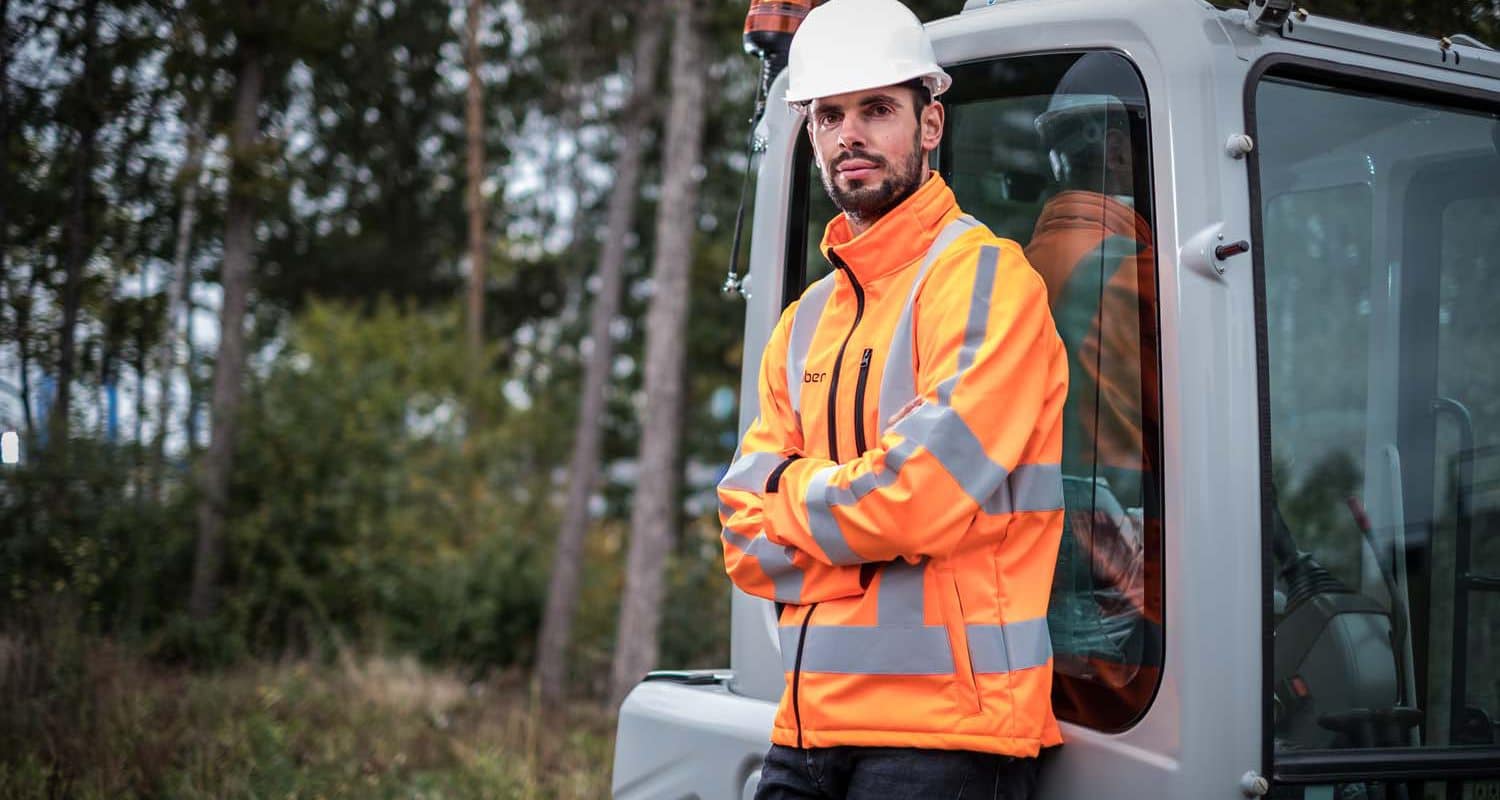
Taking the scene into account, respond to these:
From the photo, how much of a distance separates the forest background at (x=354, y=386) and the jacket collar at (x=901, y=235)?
1.53 metres

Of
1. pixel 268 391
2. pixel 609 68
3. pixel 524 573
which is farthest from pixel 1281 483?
pixel 609 68

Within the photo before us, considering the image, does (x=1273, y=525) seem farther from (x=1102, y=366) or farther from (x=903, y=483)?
(x=903, y=483)

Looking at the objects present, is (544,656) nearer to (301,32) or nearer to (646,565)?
(646,565)

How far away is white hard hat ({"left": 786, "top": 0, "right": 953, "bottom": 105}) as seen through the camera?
7.59 feet

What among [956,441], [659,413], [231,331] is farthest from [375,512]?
[956,441]

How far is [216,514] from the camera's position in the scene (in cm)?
1196

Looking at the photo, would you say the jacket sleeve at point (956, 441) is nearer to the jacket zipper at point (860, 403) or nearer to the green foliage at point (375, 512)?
the jacket zipper at point (860, 403)

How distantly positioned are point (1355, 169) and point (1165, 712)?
3.68ft

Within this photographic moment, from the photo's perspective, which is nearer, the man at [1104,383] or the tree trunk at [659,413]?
the man at [1104,383]

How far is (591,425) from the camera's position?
1518cm

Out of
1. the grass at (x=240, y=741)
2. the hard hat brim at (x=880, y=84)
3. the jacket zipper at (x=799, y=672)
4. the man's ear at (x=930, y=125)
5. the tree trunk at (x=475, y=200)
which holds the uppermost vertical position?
the tree trunk at (x=475, y=200)

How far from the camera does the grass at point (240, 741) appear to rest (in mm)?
5207

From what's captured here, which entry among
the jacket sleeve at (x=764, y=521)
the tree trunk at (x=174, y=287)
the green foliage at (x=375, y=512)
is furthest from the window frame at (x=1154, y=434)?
the green foliage at (x=375, y=512)

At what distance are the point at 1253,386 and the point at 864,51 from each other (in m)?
0.83
